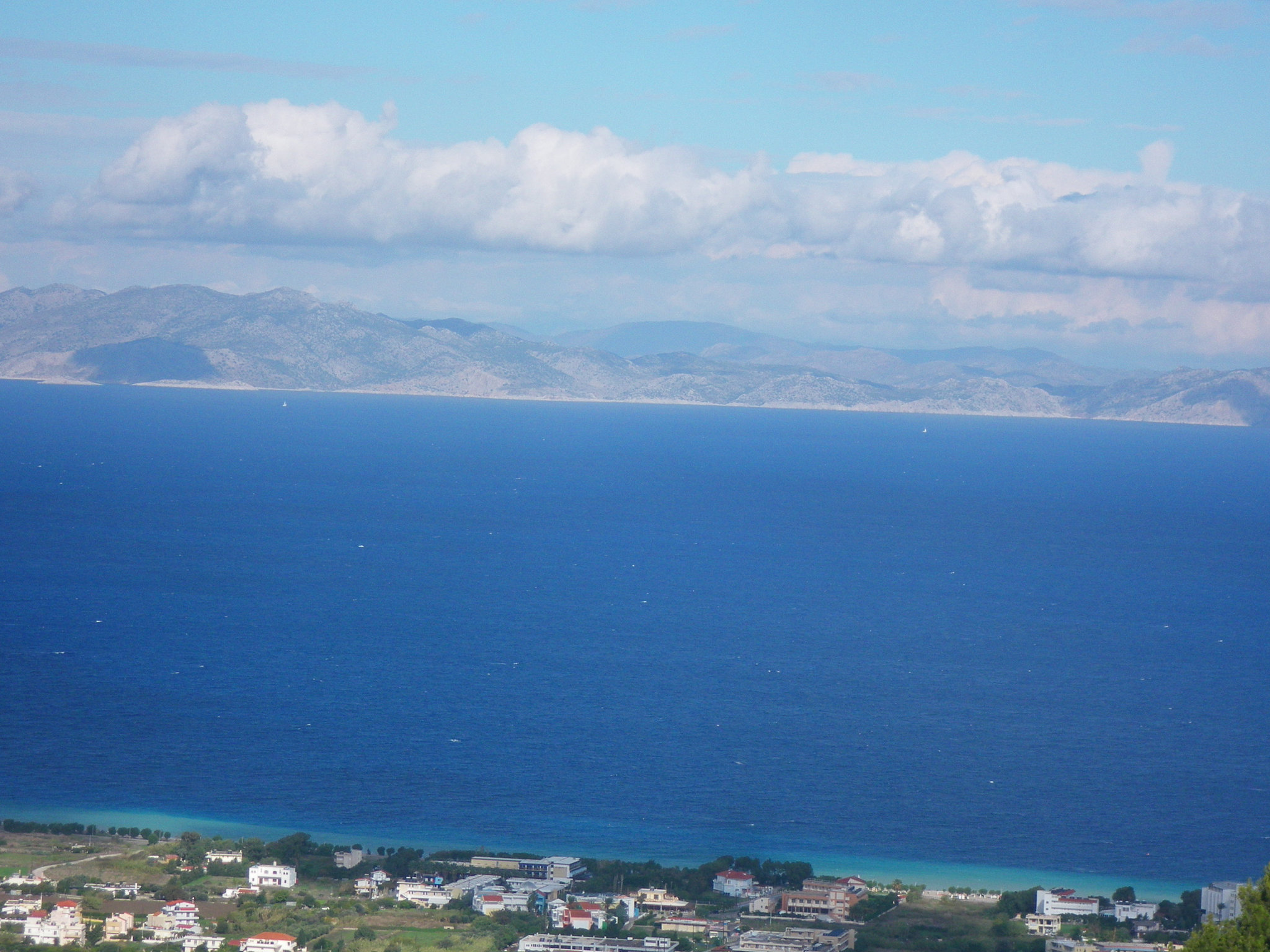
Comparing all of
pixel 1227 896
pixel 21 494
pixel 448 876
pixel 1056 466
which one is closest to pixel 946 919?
pixel 1227 896

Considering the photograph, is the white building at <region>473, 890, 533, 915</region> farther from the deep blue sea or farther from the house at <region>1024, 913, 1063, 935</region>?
the house at <region>1024, 913, 1063, 935</region>

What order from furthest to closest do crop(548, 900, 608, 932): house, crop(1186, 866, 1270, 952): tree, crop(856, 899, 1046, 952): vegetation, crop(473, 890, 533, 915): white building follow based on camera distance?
crop(473, 890, 533, 915): white building, crop(548, 900, 608, 932): house, crop(856, 899, 1046, 952): vegetation, crop(1186, 866, 1270, 952): tree

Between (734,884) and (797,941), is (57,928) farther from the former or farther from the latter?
(797,941)

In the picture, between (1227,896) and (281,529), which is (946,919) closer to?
(1227,896)

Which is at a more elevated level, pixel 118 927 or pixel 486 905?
pixel 486 905

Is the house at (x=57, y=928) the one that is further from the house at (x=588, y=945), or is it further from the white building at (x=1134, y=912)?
the white building at (x=1134, y=912)

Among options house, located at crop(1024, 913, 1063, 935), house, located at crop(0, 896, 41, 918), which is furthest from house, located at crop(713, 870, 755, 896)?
house, located at crop(0, 896, 41, 918)

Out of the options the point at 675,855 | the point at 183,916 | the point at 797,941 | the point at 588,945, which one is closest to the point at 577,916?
the point at 588,945
